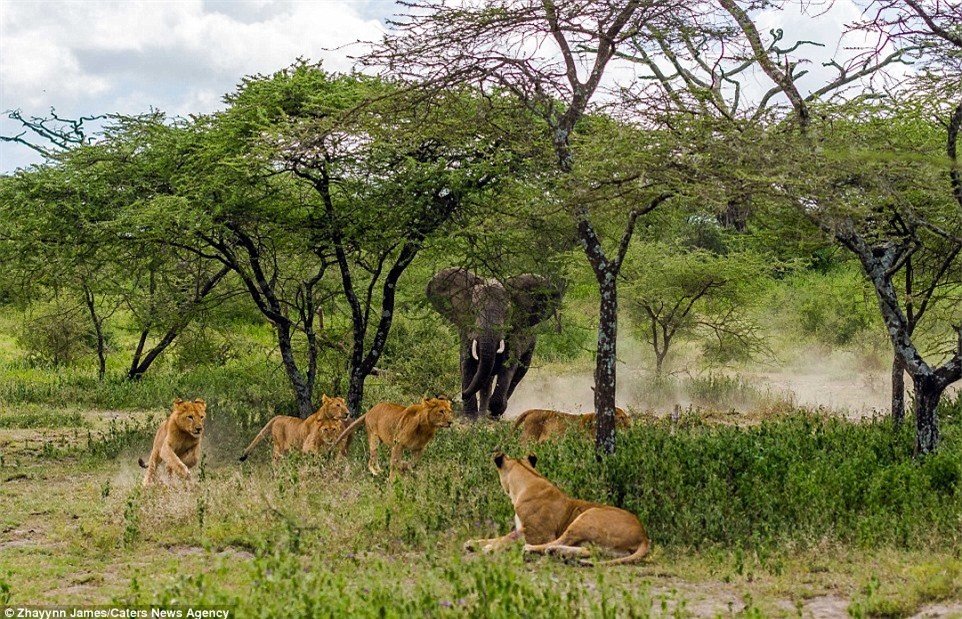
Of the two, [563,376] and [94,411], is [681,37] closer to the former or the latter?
[94,411]

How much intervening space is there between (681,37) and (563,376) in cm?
1571

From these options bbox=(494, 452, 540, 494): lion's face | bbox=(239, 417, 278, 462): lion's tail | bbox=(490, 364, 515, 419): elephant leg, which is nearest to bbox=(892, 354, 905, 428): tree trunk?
bbox=(494, 452, 540, 494): lion's face

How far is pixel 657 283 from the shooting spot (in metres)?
23.5

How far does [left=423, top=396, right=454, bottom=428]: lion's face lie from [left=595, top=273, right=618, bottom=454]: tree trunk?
1.55m

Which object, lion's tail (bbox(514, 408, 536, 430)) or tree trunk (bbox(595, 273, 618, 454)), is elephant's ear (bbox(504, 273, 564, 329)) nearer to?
lion's tail (bbox(514, 408, 536, 430))

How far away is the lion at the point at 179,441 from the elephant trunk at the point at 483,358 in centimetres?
825

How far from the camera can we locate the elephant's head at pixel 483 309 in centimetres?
1964

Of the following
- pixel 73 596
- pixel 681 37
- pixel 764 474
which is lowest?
pixel 73 596

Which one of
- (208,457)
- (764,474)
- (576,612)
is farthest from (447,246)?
(576,612)

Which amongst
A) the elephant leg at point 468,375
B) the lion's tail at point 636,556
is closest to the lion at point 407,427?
the lion's tail at point 636,556

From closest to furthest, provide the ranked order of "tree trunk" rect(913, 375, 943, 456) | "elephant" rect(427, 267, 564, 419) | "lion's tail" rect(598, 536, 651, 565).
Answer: "lion's tail" rect(598, 536, 651, 565)
"tree trunk" rect(913, 375, 943, 456)
"elephant" rect(427, 267, 564, 419)

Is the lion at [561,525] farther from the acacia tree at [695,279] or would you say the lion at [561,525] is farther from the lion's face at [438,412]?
the acacia tree at [695,279]

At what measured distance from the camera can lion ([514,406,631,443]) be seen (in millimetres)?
13805

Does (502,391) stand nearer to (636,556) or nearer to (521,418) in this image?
(521,418)
